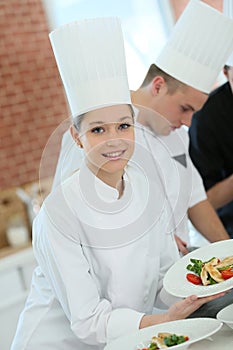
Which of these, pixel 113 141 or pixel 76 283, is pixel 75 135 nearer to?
pixel 113 141

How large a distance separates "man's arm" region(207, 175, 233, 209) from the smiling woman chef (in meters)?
0.78

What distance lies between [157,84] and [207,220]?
0.49 metres

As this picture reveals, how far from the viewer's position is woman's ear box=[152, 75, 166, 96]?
135 centimetres

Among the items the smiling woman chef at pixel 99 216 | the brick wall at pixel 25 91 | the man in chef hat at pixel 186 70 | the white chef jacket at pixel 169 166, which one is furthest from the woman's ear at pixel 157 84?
the brick wall at pixel 25 91

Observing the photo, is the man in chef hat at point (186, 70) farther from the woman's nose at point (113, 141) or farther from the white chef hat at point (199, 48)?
the woman's nose at point (113, 141)

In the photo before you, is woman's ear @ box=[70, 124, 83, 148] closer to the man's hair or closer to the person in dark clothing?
the man's hair

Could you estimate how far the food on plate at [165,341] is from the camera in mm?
887

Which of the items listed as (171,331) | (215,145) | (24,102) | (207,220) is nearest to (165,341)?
(171,331)

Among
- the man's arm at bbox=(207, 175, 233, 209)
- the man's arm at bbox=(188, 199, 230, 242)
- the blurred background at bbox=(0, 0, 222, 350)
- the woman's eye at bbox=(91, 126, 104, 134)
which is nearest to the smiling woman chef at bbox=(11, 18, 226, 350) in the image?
the woman's eye at bbox=(91, 126, 104, 134)

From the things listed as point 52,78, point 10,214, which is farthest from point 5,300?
point 52,78

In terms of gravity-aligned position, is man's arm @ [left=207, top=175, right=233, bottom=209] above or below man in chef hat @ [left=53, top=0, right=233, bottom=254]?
below

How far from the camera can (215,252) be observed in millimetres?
1101

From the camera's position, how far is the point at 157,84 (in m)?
1.35

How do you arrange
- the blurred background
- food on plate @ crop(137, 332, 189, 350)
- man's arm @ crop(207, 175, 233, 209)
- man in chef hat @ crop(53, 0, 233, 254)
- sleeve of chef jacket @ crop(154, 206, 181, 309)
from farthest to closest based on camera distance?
1. the blurred background
2. man's arm @ crop(207, 175, 233, 209)
3. man in chef hat @ crop(53, 0, 233, 254)
4. sleeve of chef jacket @ crop(154, 206, 181, 309)
5. food on plate @ crop(137, 332, 189, 350)
